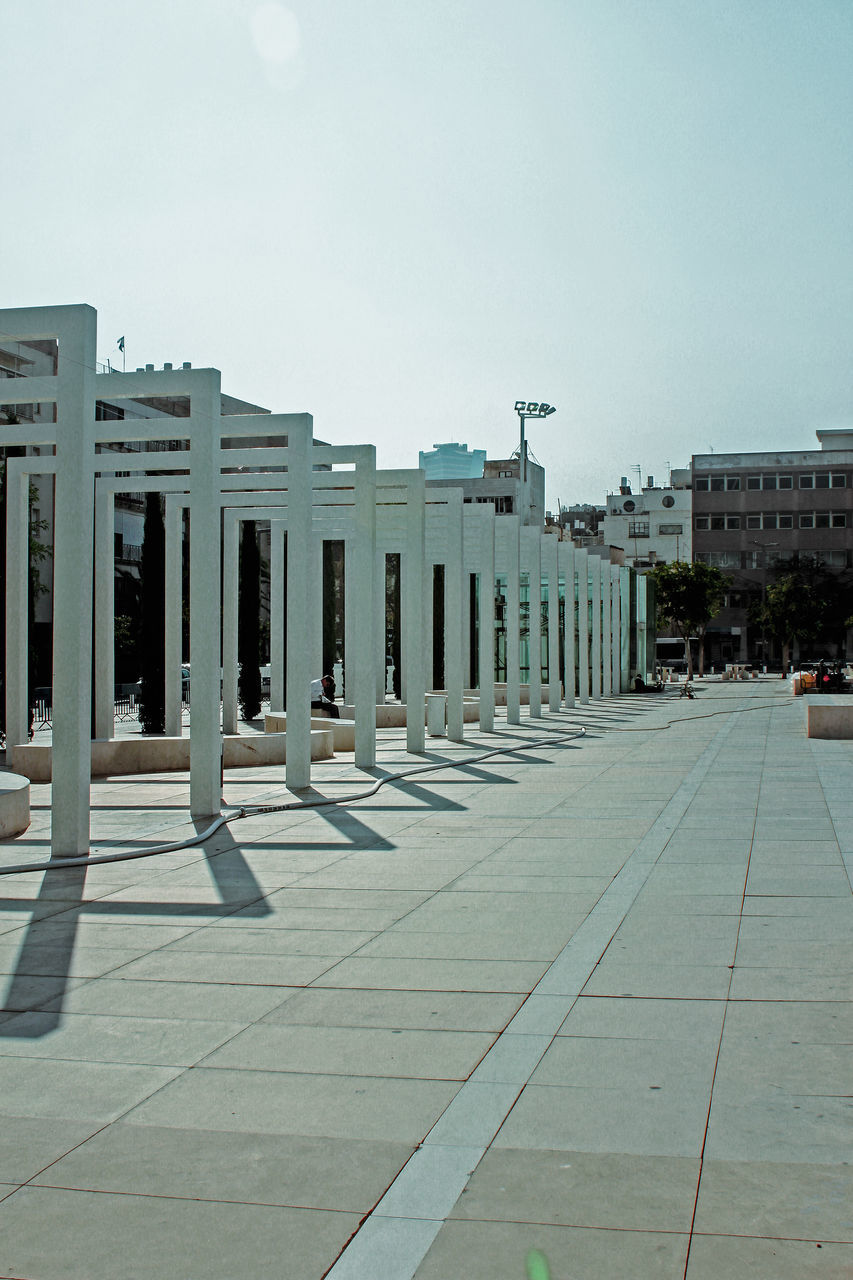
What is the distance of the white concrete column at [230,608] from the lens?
68.8ft

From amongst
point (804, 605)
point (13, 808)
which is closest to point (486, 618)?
point (13, 808)

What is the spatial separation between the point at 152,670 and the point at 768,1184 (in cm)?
2050

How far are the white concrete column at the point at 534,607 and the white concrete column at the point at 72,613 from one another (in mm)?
19027

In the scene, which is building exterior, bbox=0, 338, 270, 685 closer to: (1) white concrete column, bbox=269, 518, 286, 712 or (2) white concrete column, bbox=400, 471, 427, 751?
(1) white concrete column, bbox=269, 518, 286, 712

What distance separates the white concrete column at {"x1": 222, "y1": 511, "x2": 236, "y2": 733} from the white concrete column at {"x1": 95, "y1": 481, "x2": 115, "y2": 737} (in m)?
2.63

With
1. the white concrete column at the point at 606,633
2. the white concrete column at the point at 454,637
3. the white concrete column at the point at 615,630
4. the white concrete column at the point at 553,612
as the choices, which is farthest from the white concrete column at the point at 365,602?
the white concrete column at the point at 615,630

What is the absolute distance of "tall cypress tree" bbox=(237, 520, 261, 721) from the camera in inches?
1133

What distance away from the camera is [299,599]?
13.9 meters

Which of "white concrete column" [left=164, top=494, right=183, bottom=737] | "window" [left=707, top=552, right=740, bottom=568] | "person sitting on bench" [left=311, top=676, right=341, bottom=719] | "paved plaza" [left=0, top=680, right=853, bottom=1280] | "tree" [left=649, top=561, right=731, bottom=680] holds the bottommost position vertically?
"paved plaza" [left=0, top=680, right=853, bottom=1280]

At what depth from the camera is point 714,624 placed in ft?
303

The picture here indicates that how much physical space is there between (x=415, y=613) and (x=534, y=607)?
1108cm

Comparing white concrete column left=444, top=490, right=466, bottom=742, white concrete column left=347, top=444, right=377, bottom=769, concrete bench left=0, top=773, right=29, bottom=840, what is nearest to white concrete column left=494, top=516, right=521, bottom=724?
white concrete column left=444, top=490, right=466, bottom=742

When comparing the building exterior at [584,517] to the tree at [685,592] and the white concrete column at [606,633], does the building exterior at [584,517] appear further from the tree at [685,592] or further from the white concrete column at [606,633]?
the white concrete column at [606,633]

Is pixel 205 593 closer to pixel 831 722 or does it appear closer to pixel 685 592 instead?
pixel 831 722
